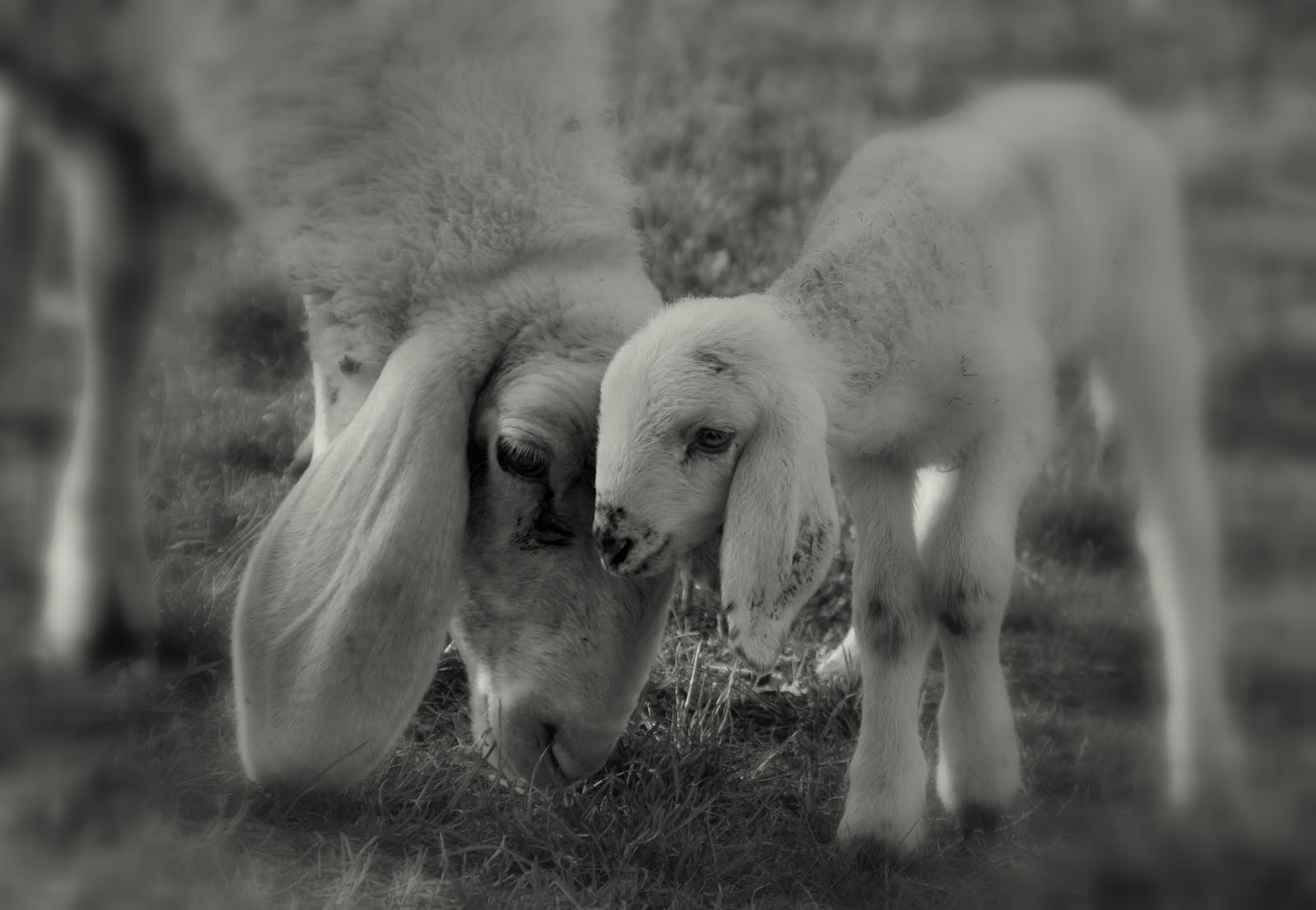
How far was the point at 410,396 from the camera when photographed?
317cm

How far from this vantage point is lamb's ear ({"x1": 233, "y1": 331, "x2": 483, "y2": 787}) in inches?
124

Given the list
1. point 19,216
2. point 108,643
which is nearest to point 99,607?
point 108,643

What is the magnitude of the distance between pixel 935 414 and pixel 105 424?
101 inches

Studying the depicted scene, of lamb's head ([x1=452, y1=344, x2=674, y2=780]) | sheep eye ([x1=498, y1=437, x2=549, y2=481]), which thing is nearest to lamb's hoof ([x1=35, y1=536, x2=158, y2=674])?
lamb's head ([x1=452, y1=344, x2=674, y2=780])

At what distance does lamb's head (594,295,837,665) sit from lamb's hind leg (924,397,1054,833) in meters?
0.57

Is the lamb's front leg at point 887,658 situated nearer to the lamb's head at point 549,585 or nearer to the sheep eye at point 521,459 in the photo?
the lamb's head at point 549,585

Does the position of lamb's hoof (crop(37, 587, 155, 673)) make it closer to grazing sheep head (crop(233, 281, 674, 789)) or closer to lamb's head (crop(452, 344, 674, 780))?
grazing sheep head (crop(233, 281, 674, 789))

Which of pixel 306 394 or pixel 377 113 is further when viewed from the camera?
pixel 306 394

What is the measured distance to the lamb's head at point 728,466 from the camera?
2586mm

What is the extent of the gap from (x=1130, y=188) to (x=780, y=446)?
0.88m

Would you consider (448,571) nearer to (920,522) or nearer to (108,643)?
(920,522)

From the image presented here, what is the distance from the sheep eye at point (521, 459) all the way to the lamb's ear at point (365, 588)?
106mm

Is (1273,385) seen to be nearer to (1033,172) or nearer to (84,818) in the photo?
(1033,172)

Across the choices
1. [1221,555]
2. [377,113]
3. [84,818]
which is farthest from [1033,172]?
[84,818]
